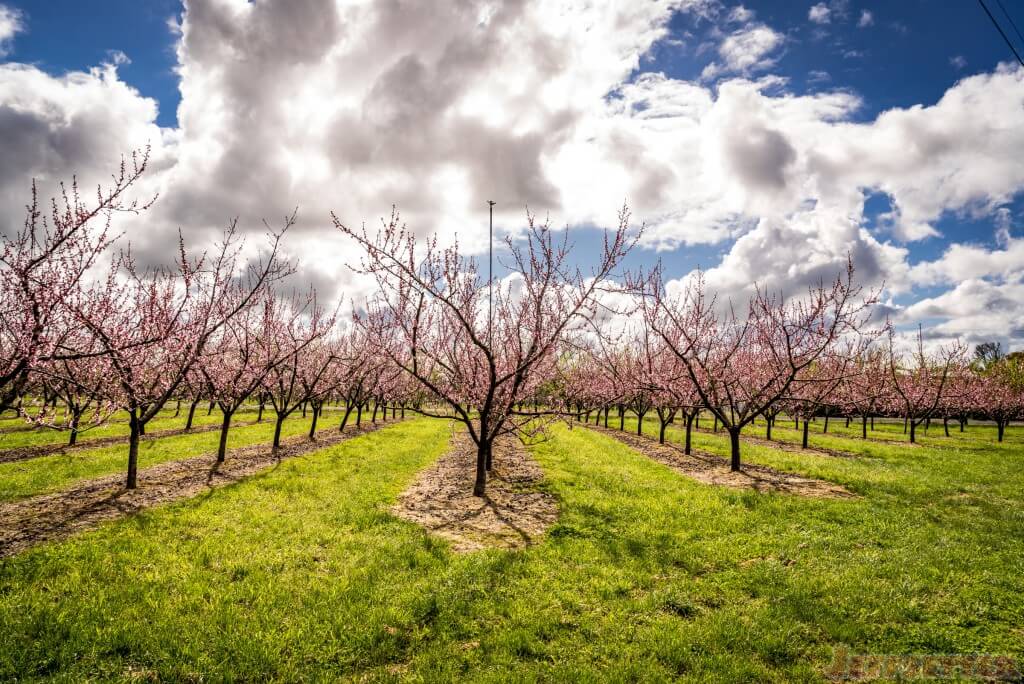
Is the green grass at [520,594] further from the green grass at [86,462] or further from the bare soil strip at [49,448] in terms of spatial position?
the bare soil strip at [49,448]

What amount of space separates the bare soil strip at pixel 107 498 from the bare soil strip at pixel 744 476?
14.0 metres

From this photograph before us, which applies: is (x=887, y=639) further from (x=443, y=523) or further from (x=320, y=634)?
(x=443, y=523)

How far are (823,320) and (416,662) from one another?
1483 centimetres

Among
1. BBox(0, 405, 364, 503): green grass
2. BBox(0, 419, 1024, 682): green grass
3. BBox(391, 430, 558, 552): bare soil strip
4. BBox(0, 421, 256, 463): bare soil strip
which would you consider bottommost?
BBox(0, 421, 256, 463): bare soil strip

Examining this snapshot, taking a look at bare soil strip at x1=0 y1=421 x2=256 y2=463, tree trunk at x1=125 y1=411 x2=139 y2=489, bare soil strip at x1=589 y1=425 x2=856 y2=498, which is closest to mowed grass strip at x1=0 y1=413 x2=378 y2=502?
bare soil strip at x1=0 y1=421 x2=256 y2=463

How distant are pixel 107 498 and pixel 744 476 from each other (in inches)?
665

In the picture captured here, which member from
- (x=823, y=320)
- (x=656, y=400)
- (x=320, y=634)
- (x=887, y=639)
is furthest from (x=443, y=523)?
(x=656, y=400)

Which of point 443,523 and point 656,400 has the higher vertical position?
point 656,400

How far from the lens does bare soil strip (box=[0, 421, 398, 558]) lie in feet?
26.1

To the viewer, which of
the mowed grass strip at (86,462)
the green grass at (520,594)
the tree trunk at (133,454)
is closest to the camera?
the green grass at (520,594)

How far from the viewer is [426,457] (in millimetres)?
18078

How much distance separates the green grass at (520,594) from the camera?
4684 mm

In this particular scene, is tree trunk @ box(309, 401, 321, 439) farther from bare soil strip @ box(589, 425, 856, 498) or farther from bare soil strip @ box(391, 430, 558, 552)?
bare soil strip @ box(589, 425, 856, 498)

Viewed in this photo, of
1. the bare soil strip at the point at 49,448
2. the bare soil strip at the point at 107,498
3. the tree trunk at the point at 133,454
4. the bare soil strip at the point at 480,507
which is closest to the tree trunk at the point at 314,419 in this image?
the bare soil strip at the point at 49,448
